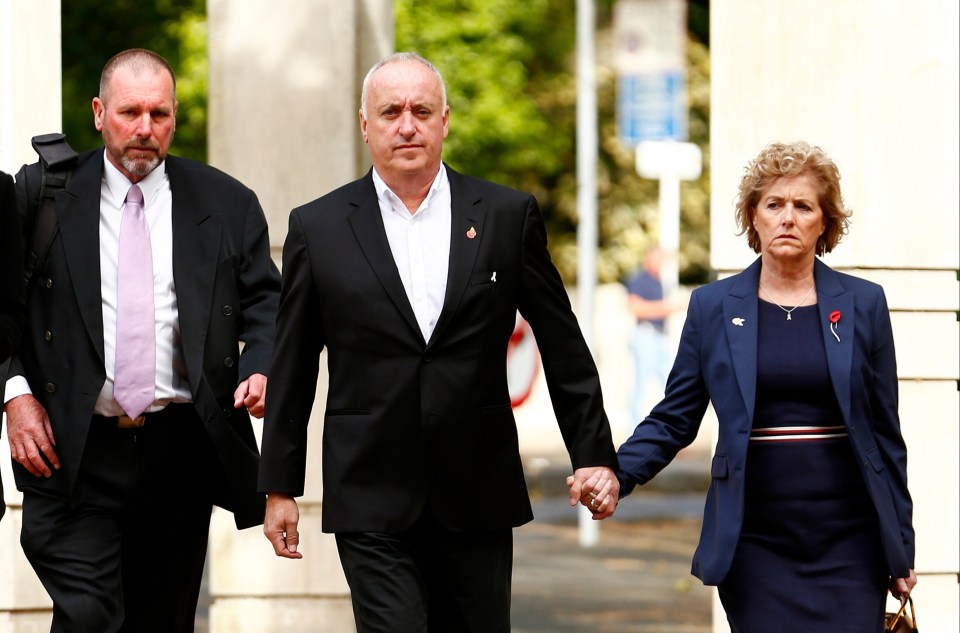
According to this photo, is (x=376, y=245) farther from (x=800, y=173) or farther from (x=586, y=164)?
(x=586, y=164)

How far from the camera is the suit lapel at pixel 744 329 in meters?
5.53

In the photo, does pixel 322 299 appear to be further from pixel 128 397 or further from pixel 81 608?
pixel 81 608

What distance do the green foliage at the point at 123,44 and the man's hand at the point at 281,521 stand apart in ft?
57.5

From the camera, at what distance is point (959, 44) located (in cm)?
789

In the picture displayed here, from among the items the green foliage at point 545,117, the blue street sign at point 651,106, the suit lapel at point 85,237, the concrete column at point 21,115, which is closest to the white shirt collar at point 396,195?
the suit lapel at point 85,237

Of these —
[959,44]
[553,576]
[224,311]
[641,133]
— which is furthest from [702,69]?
[224,311]

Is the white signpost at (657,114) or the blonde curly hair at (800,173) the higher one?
the white signpost at (657,114)

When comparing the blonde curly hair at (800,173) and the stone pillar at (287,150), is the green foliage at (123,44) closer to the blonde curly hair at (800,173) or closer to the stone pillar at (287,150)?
the stone pillar at (287,150)

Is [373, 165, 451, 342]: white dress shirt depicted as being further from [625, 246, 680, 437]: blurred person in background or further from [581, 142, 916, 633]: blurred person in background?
[625, 246, 680, 437]: blurred person in background

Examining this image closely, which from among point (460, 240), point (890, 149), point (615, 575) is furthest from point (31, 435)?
point (615, 575)

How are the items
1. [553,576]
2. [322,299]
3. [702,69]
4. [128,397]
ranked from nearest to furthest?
[322,299] < [128,397] < [553,576] < [702,69]

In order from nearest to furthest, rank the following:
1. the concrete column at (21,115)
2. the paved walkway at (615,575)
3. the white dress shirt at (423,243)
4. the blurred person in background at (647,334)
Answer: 1. the white dress shirt at (423,243)
2. the concrete column at (21,115)
3. the paved walkway at (615,575)
4. the blurred person in background at (647,334)

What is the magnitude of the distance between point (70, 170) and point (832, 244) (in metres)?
2.27

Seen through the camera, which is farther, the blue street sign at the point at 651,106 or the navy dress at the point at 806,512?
the blue street sign at the point at 651,106
